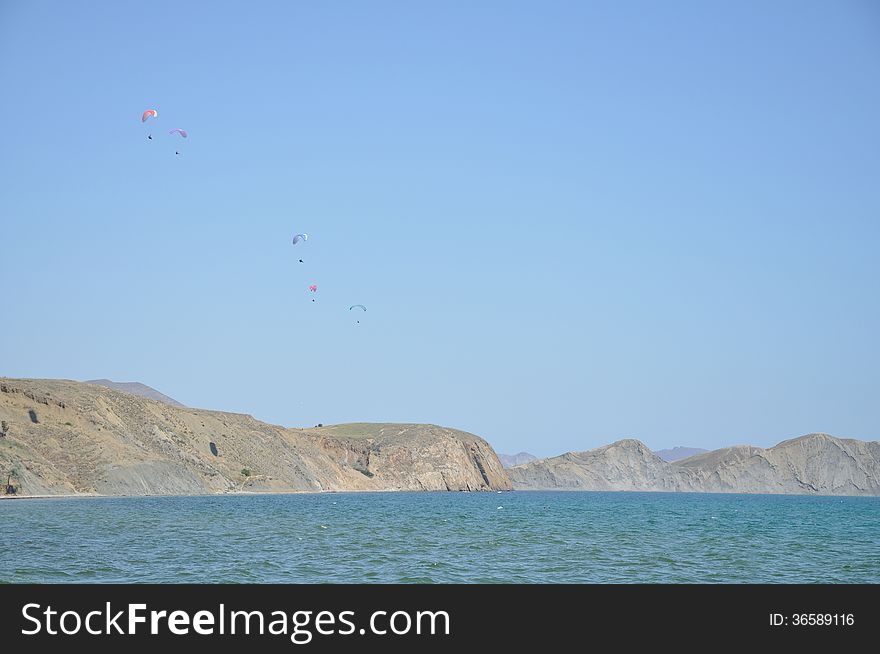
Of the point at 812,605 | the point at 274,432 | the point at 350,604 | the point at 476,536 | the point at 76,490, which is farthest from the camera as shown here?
the point at 274,432

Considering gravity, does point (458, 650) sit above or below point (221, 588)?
below

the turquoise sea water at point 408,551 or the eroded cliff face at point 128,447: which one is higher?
the eroded cliff face at point 128,447

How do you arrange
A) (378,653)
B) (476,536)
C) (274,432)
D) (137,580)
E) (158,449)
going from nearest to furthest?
(378,653) → (137,580) → (476,536) → (158,449) → (274,432)

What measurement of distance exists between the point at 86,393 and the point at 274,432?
49.1m

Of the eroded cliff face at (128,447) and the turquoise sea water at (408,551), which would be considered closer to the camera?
the turquoise sea water at (408,551)

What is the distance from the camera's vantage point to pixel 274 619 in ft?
54.9

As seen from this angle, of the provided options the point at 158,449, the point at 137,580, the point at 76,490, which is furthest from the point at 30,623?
the point at 158,449

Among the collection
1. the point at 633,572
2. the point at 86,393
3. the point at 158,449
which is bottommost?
the point at 633,572

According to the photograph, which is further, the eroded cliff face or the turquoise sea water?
the eroded cliff face

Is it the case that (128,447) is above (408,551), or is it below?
above

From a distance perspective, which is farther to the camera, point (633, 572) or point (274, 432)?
point (274, 432)

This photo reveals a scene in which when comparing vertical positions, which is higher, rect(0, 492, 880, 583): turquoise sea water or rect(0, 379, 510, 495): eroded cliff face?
rect(0, 379, 510, 495): eroded cliff face

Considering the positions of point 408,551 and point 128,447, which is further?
point 128,447

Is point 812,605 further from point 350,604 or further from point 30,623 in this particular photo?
point 30,623
